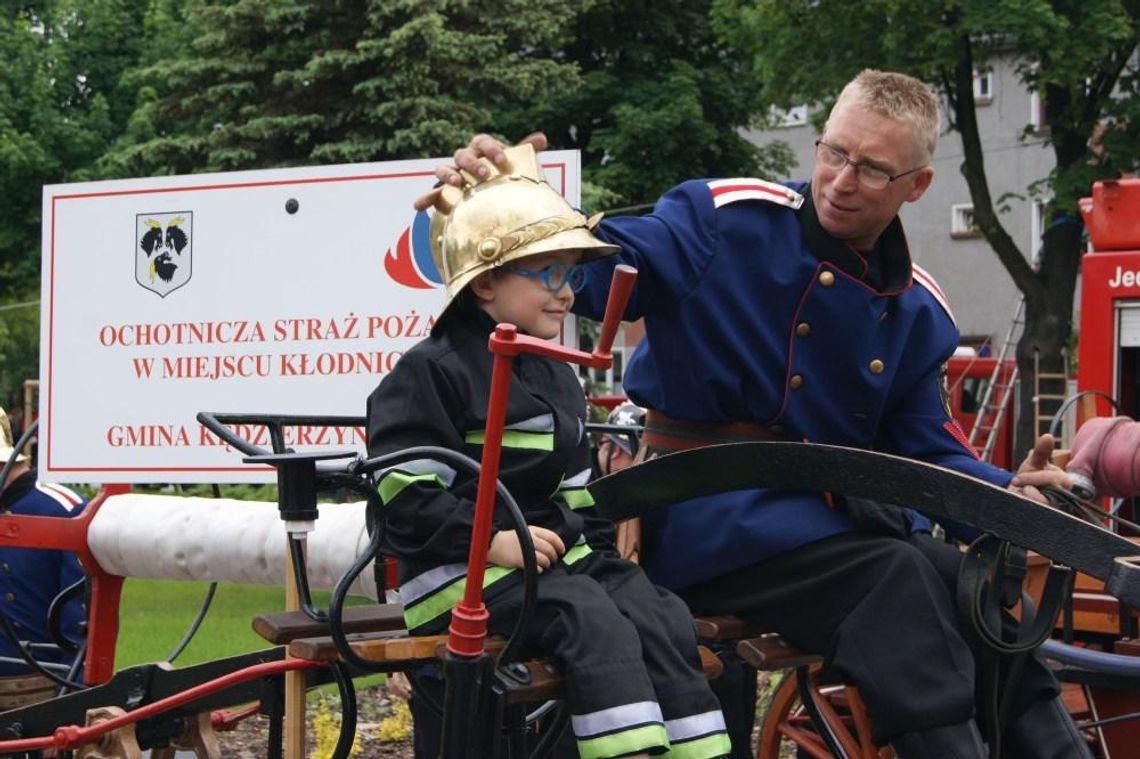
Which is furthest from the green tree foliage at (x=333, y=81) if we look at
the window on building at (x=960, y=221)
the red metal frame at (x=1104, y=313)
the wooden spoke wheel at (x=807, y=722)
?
the window on building at (x=960, y=221)

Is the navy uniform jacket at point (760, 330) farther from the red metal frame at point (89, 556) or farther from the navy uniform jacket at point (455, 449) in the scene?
the red metal frame at point (89, 556)

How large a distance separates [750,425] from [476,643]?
40.6 inches

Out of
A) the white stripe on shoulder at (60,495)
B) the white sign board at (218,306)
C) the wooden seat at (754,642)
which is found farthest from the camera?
the white stripe on shoulder at (60,495)

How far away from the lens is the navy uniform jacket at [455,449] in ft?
9.94

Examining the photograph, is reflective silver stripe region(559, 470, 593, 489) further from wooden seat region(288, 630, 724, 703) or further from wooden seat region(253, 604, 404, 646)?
wooden seat region(253, 604, 404, 646)

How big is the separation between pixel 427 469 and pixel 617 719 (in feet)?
1.77

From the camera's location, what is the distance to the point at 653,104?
2466cm

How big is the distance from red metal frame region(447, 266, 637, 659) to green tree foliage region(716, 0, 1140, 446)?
1785 centimetres

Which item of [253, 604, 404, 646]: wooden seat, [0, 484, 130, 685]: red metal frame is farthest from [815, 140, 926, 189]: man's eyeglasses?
[0, 484, 130, 685]: red metal frame

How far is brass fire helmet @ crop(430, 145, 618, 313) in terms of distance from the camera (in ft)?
10.2

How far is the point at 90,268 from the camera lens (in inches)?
219

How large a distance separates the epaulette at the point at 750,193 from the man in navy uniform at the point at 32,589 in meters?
2.87

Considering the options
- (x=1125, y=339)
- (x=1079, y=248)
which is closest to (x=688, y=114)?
(x=1079, y=248)

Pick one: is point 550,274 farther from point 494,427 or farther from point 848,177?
point 848,177
